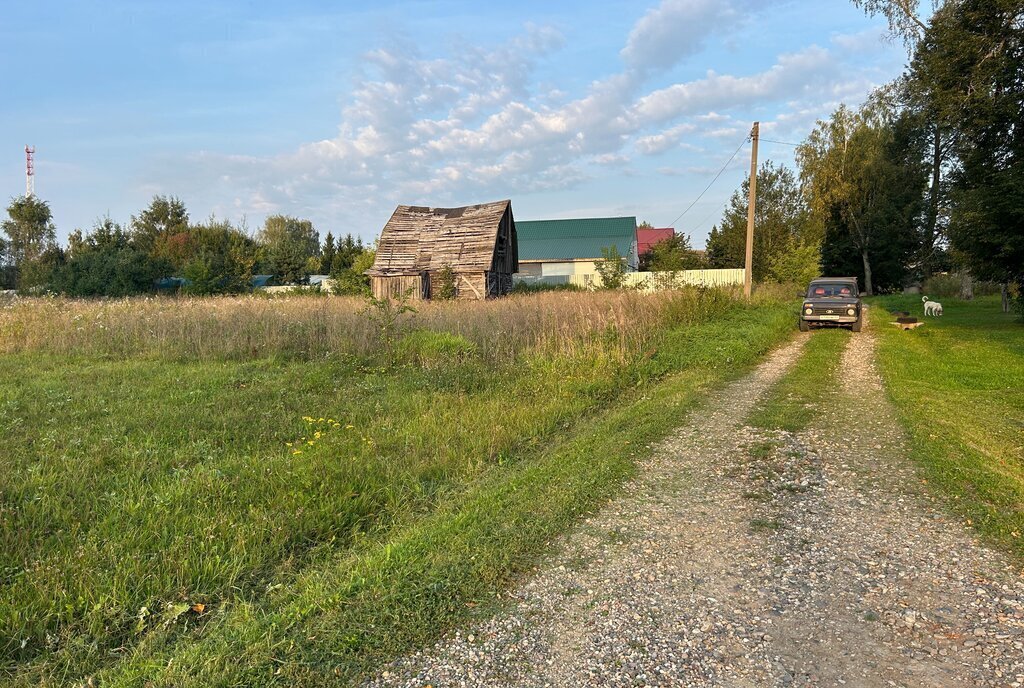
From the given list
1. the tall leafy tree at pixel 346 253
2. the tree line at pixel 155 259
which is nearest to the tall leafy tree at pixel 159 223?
the tree line at pixel 155 259

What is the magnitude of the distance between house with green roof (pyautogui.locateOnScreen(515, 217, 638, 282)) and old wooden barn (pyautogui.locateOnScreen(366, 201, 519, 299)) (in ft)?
52.2

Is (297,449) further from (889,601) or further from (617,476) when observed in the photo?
(889,601)

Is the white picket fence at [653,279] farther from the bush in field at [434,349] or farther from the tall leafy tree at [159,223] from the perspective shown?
the tall leafy tree at [159,223]

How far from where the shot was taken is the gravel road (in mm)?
3018

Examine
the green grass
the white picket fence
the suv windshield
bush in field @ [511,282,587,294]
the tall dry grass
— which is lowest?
the green grass

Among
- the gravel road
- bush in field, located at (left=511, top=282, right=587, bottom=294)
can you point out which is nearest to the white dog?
bush in field, located at (left=511, top=282, right=587, bottom=294)

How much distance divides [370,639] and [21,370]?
1207cm

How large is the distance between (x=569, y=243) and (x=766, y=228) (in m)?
19.9

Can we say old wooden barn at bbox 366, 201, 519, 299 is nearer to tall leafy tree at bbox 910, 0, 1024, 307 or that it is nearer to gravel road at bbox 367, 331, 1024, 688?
tall leafy tree at bbox 910, 0, 1024, 307

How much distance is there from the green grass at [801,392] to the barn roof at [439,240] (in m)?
21.1

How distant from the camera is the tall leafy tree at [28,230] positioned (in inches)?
2005

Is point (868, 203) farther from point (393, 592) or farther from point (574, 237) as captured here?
point (393, 592)

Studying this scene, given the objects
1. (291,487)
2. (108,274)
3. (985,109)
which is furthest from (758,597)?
(108,274)

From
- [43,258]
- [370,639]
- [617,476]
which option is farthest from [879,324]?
[43,258]
